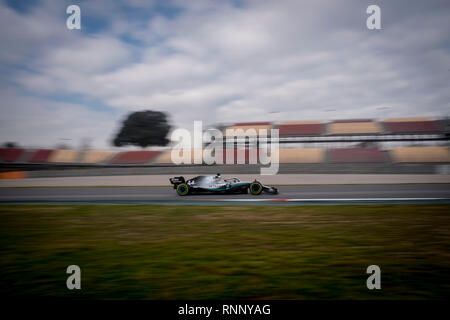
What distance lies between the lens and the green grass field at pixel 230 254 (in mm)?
2863

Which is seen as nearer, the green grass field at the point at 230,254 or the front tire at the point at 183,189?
the green grass field at the point at 230,254

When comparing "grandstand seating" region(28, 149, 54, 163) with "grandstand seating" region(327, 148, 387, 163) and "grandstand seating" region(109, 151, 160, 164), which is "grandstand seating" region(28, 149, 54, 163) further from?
"grandstand seating" region(327, 148, 387, 163)

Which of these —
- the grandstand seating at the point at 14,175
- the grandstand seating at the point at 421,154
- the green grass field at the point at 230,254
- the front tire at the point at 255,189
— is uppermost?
the grandstand seating at the point at 421,154

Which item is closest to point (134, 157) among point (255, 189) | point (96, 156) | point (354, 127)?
point (96, 156)

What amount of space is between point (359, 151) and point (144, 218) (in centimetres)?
3268

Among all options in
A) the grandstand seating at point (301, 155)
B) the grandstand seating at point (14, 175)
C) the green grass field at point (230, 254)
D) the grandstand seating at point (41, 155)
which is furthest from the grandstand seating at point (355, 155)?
the grandstand seating at point (41, 155)

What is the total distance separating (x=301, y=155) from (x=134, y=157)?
24821mm

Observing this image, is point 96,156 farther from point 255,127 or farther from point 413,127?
point 413,127

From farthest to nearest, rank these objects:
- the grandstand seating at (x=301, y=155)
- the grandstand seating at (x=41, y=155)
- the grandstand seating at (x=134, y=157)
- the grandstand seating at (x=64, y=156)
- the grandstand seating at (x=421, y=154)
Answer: the grandstand seating at (x=134, y=157), the grandstand seating at (x=64, y=156), the grandstand seating at (x=41, y=155), the grandstand seating at (x=301, y=155), the grandstand seating at (x=421, y=154)

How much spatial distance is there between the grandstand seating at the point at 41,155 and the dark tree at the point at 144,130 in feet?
37.2

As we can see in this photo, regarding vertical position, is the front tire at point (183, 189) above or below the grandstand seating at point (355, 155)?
below

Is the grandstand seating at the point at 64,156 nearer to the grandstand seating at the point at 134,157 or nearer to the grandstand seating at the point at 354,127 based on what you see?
the grandstand seating at the point at 134,157

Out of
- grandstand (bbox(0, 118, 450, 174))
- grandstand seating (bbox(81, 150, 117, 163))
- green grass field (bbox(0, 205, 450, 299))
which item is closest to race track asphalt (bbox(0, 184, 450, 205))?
green grass field (bbox(0, 205, 450, 299))

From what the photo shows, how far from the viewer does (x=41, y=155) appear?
3709cm
